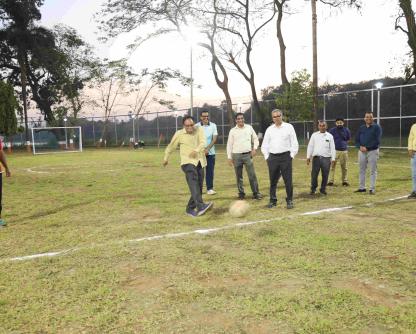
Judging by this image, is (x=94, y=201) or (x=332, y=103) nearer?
(x=94, y=201)

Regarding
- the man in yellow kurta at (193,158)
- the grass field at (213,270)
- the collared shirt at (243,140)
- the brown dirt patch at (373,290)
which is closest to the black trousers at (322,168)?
the grass field at (213,270)

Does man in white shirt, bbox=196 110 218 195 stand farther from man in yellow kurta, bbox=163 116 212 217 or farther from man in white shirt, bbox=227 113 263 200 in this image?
man in yellow kurta, bbox=163 116 212 217

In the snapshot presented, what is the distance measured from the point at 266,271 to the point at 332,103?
1063 inches

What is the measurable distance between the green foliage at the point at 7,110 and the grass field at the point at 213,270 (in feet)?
114

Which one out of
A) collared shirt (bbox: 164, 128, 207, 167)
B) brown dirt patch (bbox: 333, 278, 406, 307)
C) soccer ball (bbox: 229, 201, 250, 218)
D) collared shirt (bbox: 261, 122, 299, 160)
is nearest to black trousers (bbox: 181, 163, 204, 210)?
collared shirt (bbox: 164, 128, 207, 167)

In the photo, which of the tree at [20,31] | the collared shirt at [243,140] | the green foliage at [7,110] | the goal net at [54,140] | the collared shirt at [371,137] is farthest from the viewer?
the tree at [20,31]

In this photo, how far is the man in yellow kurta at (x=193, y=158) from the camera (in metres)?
7.84

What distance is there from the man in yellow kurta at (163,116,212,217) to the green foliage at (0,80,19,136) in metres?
36.7

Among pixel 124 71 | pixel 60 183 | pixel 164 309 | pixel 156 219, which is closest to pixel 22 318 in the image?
pixel 164 309

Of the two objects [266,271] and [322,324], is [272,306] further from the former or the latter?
[266,271]

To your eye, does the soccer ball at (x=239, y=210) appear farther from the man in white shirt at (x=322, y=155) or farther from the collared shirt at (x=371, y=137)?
the collared shirt at (x=371, y=137)

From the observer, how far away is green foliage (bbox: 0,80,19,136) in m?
39.5

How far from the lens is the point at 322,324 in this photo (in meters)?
3.40

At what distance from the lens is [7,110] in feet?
133
